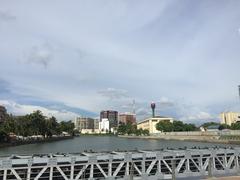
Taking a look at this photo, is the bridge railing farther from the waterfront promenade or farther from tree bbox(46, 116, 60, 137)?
tree bbox(46, 116, 60, 137)

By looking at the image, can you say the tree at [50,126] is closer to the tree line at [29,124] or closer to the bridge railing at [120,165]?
the tree line at [29,124]

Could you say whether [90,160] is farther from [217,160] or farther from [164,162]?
[217,160]

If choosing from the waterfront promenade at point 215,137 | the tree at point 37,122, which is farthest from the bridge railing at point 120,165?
the tree at point 37,122

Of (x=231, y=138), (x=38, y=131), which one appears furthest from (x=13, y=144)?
(x=231, y=138)

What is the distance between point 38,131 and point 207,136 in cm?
8467

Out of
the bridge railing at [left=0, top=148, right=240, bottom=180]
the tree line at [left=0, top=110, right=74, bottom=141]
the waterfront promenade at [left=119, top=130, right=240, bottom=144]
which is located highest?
the tree line at [left=0, top=110, right=74, bottom=141]

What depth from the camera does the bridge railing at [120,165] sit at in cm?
1680

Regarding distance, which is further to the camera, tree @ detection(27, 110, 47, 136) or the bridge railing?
tree @ detection(27, 110, 47, 136)

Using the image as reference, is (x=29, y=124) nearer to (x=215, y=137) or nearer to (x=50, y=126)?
(x=50, y=126)

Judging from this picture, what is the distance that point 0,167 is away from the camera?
1609cm

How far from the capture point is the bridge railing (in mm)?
16797

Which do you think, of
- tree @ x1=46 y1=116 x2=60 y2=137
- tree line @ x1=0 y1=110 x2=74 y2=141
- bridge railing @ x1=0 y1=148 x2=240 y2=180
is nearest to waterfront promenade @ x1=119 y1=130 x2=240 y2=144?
tree @ x1=46 y1=116 x2=60 y2=137

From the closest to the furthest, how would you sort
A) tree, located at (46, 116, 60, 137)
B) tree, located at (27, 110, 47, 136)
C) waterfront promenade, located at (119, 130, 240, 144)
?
waterfront promenade, located at (119, 130, 240, 144) → tree, located at (27, 110, 47, 136) → tree, located at (46, 116, 60, 137)

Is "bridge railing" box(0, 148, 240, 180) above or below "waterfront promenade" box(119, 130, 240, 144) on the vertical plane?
below
